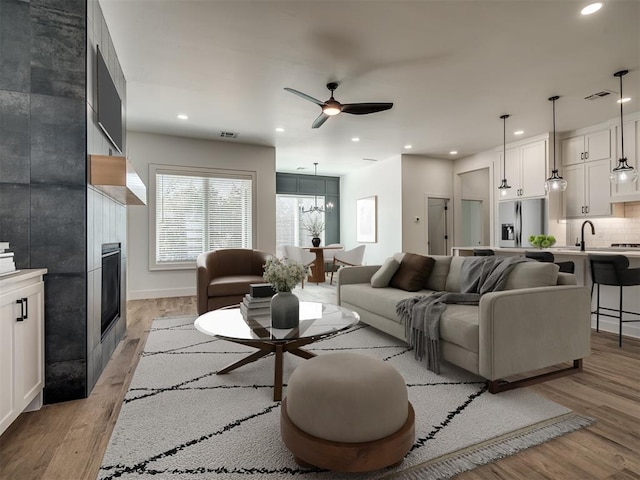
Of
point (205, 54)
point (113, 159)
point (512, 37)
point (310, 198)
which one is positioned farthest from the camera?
point (310, 198)

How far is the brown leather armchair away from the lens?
3877 mm

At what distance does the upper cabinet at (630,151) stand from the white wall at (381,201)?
3.58 m

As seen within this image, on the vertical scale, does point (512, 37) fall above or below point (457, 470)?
above

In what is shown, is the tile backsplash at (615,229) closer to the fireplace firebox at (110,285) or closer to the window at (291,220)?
the window at (291,220)

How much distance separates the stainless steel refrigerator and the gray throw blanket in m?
3.55

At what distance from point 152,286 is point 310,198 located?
5159 millimetres

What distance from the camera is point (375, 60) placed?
3.38 m

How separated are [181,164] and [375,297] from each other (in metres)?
4.37

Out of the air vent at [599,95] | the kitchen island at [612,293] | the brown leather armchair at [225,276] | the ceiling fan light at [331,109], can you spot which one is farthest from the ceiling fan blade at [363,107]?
the air vent at [599,95]

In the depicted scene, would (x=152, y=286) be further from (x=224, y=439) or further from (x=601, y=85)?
(x=601, y=85)

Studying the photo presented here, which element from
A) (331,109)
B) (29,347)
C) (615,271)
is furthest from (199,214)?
(615,271)

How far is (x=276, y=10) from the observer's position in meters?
2.64

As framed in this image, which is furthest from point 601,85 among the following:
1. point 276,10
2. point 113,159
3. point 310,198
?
point 310,198

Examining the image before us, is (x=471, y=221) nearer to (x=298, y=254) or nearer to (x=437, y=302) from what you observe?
(x=298, y=254)
